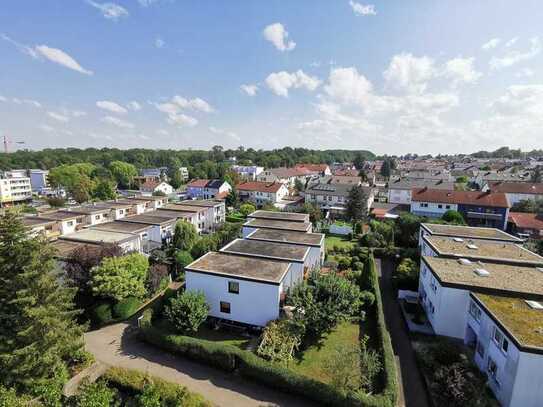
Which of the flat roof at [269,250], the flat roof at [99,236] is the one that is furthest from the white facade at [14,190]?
the flat roof at [269,250]

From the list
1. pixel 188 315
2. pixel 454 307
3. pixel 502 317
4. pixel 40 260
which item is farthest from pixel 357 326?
pixel 40 260

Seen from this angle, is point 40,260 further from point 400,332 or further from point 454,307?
point 454,307

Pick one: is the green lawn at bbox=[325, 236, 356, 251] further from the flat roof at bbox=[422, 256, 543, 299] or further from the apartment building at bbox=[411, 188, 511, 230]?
the flat roof at bbox=[422, 256, 543, 299]

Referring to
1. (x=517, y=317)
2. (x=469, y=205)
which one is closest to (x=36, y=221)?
(x=517, y=317)

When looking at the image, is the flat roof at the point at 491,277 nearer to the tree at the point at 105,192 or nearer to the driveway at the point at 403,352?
the driveway at the point at 403,352

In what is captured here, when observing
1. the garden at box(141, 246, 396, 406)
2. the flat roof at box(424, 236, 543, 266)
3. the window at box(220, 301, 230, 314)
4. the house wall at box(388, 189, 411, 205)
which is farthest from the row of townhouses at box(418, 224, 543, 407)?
the house wall at box(388, 189, 411, 205)

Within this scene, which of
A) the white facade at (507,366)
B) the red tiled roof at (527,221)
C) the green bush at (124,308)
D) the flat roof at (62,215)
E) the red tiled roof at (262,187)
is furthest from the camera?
the red tiled roof at (262,187)

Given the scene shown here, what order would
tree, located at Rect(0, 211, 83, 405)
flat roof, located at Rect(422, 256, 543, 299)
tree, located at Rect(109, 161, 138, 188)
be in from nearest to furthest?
tree, located at Rect(0, 211, 83, 405), flat roof, located at Rect(422, 256, 543, 299), tree, located at Rect(109, 161, 138, 188)
